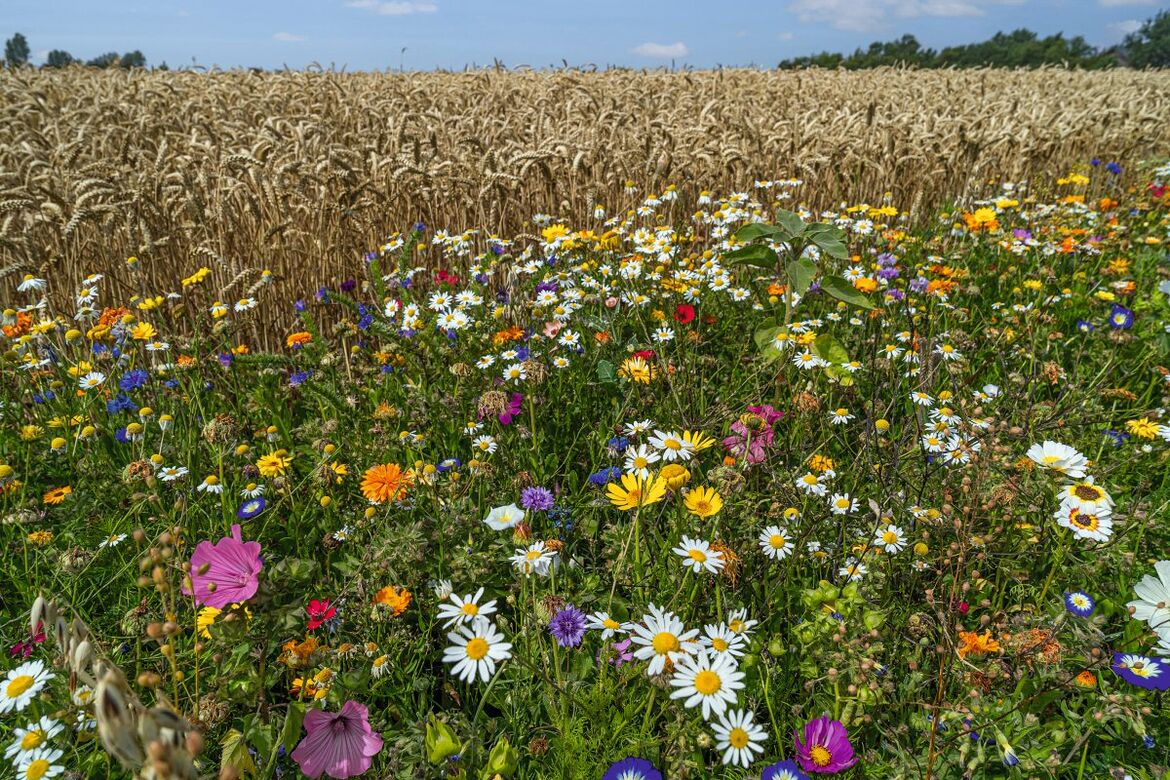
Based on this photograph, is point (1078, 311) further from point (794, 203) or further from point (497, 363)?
point (497, 363)

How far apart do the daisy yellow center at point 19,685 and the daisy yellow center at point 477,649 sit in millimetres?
953

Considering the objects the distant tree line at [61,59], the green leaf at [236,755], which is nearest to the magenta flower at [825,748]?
the green leaf at [236,755]

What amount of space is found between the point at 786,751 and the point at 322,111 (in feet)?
29.1

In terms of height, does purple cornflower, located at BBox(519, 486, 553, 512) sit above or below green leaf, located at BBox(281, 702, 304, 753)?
above

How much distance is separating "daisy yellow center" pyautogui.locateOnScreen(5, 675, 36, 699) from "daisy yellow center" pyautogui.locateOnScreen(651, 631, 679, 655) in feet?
4.36

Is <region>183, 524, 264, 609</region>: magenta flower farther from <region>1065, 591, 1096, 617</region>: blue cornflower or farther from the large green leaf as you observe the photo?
<region>1065, 591, 1096, 617</region>: blue cornflower

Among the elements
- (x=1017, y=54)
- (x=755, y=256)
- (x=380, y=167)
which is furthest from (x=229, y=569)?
(x=1017, y=54)

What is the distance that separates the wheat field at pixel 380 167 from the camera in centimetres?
423

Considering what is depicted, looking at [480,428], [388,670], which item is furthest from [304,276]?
[388,670]

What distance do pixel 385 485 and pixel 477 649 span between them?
77 cm

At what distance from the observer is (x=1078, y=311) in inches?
157

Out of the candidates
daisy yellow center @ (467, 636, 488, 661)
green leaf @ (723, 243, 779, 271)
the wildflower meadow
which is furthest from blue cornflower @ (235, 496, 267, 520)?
green leaf @ (723, 243, 779, 271)

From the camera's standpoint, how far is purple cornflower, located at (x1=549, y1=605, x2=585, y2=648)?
4.82 ft

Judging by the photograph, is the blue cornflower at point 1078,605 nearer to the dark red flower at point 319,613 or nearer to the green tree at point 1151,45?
the dark red flower at point 319,613
